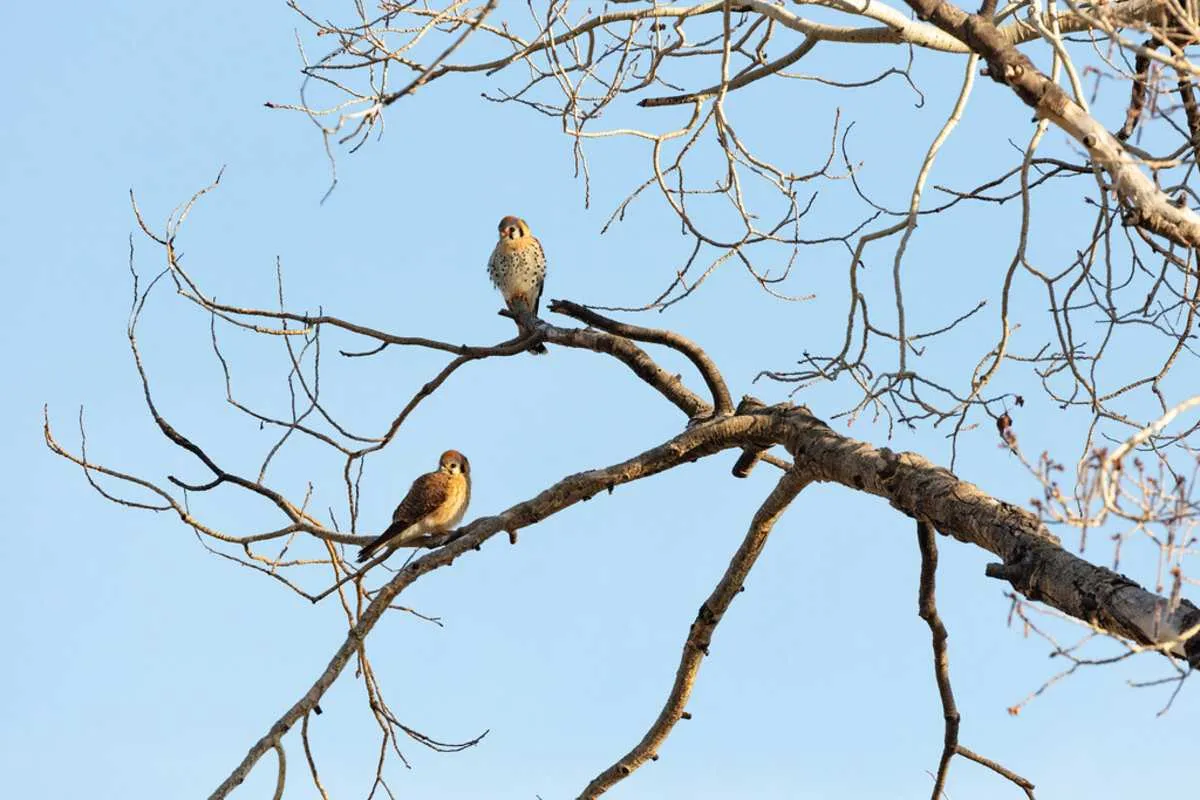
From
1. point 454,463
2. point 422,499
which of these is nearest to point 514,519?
point 422,499

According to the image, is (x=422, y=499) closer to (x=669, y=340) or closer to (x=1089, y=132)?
(x=669, y=340)

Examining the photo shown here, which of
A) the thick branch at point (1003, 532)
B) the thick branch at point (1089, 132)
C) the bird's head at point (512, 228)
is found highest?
the bird's head at point (512, 228)

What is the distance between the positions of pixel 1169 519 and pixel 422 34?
2.68 meters

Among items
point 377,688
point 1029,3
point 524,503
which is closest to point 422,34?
point 524,503

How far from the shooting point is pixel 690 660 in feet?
17.2

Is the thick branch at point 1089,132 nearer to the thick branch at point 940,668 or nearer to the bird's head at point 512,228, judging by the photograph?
the thick branch at point 940,668

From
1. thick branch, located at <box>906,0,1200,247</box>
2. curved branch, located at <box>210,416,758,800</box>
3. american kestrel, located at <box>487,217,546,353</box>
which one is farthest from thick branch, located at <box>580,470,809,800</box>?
american kestrel, located at <box>487,217,546,353</box>

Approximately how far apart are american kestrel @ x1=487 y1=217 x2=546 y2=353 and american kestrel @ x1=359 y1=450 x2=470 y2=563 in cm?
155

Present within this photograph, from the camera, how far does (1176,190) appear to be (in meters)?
3.81

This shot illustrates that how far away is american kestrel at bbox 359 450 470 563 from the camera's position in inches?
260

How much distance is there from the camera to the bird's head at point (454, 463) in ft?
23.5

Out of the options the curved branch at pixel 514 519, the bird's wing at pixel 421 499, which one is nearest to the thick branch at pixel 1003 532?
the curved branch at pixel 514 519

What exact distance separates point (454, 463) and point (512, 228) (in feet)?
6.95

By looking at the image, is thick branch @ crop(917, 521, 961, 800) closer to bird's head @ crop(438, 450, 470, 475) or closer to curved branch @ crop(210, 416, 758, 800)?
curved branch @ crop(210, 416, 758, 800)
